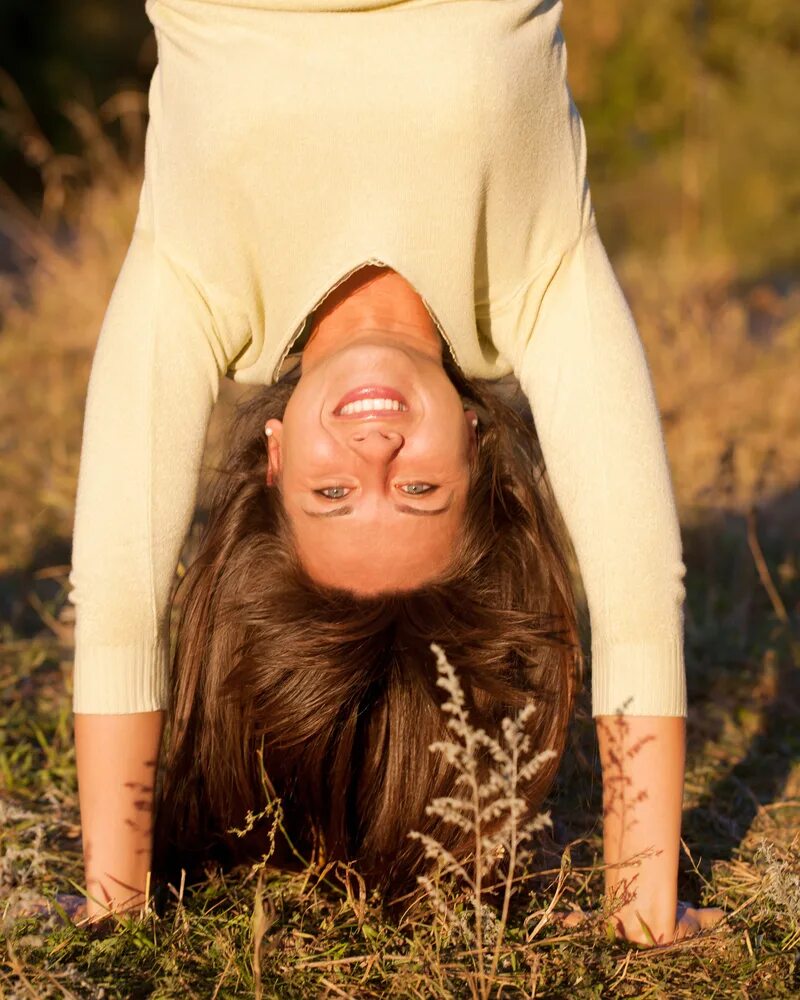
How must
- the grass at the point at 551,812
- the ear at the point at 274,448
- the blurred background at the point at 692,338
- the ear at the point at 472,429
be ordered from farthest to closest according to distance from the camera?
1. the blurred background at the point at 692,338
2. the ear at the point at 274,448
3. the ear at the point at 472,429
4. the grass at the point at 551,812

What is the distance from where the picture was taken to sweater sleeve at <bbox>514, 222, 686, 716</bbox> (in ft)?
7.44

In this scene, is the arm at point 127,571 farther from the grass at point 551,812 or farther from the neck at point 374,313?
the neck at point 374,313

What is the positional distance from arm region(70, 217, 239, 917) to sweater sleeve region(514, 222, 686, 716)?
65 centimetres

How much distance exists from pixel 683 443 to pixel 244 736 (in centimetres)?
282

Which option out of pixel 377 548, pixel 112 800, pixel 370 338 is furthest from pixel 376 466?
pixel 112 800

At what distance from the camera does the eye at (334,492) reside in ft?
7.81

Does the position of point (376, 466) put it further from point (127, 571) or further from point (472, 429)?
point (127, 571)

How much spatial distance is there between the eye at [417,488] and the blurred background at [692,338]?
2.99 feet

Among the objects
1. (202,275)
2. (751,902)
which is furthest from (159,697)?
(751,902)

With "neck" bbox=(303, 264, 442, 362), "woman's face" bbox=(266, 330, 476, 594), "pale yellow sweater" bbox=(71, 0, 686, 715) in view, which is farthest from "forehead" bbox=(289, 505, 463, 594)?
"neck" bbox=(303, 264, 442, 362)

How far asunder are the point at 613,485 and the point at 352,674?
1.84 ft

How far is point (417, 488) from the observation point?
7.80 ft

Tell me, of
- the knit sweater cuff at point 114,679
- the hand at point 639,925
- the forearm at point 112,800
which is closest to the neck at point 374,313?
the knit sweater cuff at point 114,679

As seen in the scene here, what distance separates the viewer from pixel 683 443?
16.1ft
